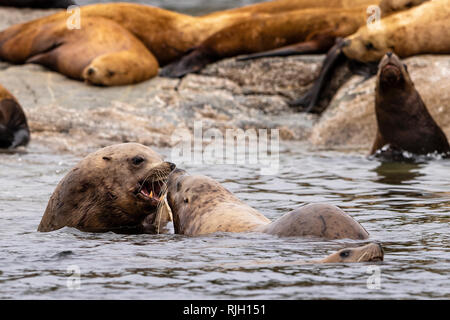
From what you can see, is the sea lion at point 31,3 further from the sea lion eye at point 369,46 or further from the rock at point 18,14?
the sea lion eye at point 369,46

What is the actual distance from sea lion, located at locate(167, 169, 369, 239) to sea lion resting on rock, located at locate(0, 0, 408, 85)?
7.89 meters

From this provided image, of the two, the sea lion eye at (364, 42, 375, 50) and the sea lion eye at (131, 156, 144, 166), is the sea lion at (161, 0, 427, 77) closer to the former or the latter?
the sea lion eye at (364, 42, 375, 50)

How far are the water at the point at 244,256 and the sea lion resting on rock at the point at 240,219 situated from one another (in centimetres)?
8

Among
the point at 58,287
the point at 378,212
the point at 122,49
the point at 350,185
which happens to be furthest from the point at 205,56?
→ the point at 58,287

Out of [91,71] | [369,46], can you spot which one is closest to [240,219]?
[369,46]

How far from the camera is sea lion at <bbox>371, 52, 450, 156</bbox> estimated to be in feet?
36.9

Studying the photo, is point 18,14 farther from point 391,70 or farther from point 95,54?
point 391,70

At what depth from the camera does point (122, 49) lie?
1510 cm

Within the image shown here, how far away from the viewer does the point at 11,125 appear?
479 inches

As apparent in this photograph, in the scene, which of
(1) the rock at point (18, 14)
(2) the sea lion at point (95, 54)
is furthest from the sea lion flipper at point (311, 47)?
(1) the rock at point (18, 14)

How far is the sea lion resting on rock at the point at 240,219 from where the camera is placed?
5613mm

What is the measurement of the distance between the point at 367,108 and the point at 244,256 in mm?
8259
